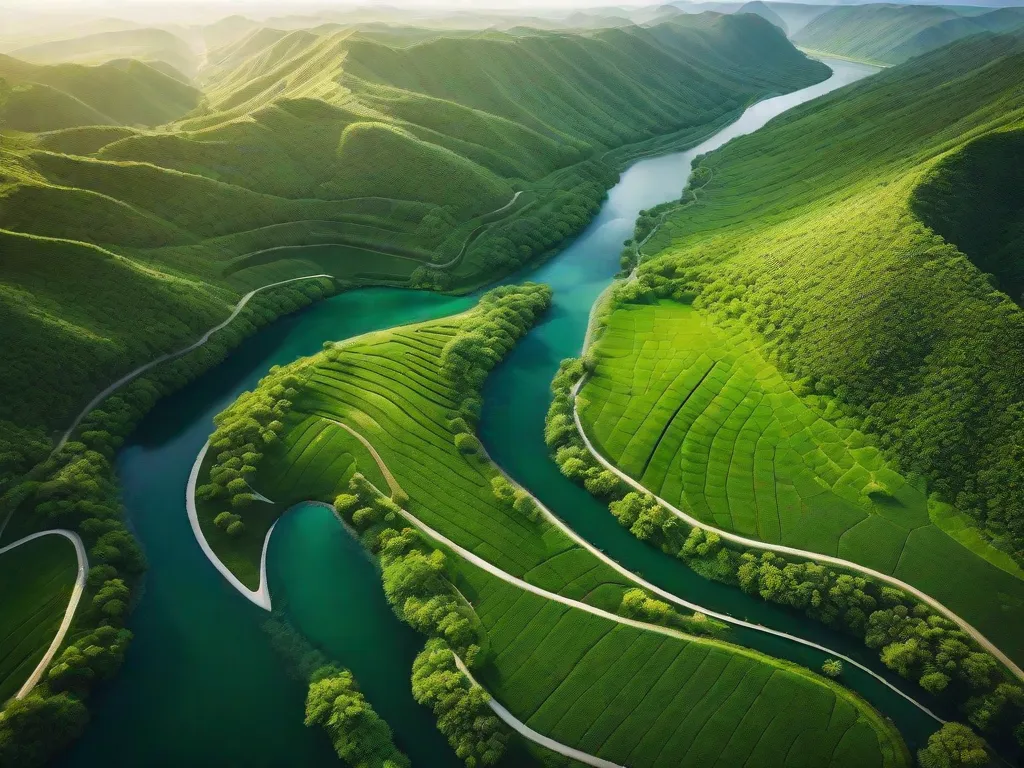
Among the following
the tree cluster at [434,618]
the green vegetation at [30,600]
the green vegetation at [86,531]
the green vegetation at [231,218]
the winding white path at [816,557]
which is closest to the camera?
the green vegetation at [86,531]

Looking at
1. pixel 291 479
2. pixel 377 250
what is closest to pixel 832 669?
pixel 291 479

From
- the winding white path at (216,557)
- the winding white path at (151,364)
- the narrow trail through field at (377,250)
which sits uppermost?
the narrow trail through field at (377,250)

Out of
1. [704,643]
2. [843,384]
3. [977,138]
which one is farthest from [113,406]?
[977,138]

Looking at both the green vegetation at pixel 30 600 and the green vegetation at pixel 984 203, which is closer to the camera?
the green vegetation at pixel 30 600

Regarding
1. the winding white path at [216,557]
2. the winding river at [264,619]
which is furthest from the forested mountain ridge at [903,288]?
the winding white path at [216,557]

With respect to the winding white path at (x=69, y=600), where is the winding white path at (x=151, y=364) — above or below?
above

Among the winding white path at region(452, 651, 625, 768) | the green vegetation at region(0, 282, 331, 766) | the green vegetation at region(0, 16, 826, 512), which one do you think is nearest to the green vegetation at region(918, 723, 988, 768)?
the winding white path at region(452, 651, 625, 768)

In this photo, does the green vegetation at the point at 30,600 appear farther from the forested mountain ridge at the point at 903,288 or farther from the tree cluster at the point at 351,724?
the forested mountain ridge at the point at 903,288
